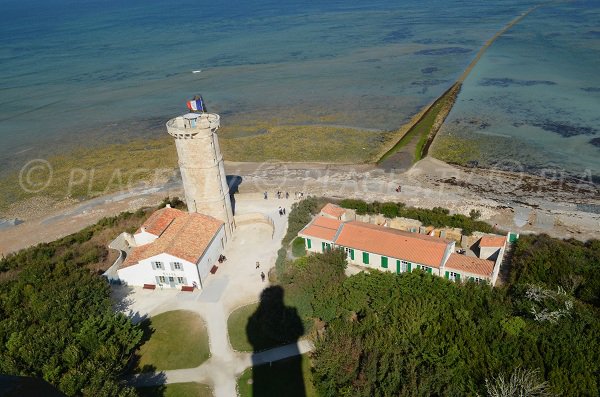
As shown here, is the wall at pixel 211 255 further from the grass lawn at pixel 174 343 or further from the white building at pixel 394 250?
the white building at pixel 394 250

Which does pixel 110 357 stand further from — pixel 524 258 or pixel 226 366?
pixel 524 258

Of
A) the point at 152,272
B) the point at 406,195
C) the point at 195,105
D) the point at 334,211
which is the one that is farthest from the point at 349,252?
the point at 195,105

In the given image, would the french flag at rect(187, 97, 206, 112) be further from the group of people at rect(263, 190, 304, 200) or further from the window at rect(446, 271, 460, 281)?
the window at rect(446, 271, 460, 281)

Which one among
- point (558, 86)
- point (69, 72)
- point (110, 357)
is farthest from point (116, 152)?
point (558, 86)

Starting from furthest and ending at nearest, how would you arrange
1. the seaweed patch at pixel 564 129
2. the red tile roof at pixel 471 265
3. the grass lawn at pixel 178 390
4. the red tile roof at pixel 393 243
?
the seaweed patch at pixel 564 129 → the red tile roof at pixel 393 243 → the red tile roof at pixel 471 265 → the grass lawn at pixel 178 390

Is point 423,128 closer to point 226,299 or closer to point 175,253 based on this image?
point 226,299

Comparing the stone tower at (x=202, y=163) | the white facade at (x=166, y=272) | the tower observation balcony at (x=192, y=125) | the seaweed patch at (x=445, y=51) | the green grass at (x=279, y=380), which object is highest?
the tower observation balcony at (x=192, y=125)

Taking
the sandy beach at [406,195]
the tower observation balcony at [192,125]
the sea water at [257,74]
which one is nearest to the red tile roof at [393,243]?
the sandy beach at [406,195]
